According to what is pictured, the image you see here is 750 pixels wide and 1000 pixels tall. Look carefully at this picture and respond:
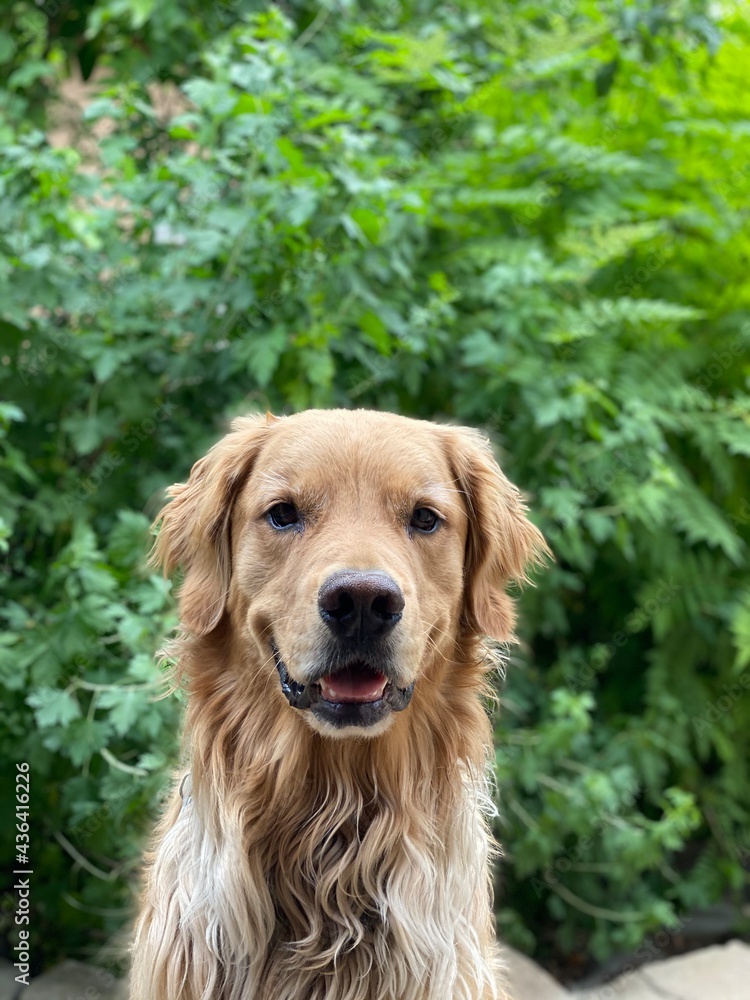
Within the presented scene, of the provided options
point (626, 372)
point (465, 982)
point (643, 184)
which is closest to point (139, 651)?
point (465, 982)

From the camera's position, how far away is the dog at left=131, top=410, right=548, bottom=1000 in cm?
263

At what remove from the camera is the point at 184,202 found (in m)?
4.20

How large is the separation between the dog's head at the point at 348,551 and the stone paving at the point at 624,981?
6.80 feet

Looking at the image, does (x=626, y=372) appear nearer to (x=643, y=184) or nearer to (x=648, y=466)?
(x=648, y=466)

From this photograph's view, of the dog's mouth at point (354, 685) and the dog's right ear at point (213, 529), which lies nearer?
the dog's mouth at point (354, 685)

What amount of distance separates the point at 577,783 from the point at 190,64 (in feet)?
12.4

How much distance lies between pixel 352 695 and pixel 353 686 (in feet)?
0.08

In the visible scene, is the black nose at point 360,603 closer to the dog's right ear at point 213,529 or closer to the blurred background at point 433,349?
the dog's right ear at point 213,529

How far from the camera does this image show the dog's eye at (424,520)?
2.73 meters

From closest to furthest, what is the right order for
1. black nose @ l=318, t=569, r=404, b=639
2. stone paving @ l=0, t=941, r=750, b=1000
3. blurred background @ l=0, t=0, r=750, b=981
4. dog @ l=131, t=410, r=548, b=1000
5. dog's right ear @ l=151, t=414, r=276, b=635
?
black nose @ l=318, t=569, r=404, b=639 → dog @ l=131, t=410, r=548, b=1000 → dog's right ear @ l=151, t=414, r=276, b=635 → blurred background @ l=0, t=0, r=750, b=981 → stone paving @ l=0, t=941, r=750, b=1000

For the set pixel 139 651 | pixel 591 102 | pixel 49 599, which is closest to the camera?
pixel 139 651
